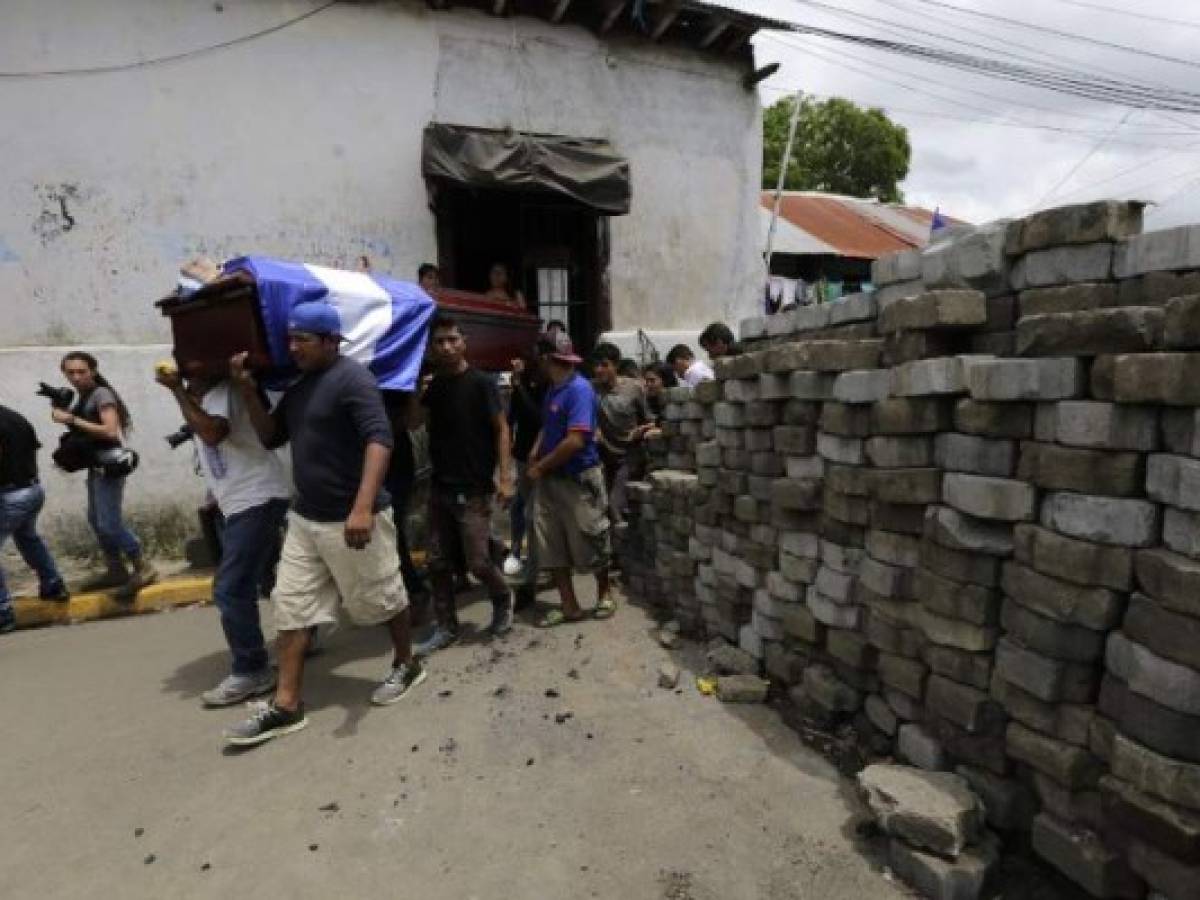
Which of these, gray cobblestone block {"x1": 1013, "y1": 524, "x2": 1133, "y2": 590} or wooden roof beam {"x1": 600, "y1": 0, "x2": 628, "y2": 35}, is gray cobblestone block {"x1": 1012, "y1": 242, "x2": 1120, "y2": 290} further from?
wooden roof beam {"x1": 600, "y1": 0, "x2": 628, "y2": 35}

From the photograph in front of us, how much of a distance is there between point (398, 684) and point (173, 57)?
253 inches

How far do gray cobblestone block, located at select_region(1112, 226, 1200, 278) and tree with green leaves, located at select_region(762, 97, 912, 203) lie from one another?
23163 mm

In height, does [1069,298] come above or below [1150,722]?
above

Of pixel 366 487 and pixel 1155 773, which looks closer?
pixel 1155 773

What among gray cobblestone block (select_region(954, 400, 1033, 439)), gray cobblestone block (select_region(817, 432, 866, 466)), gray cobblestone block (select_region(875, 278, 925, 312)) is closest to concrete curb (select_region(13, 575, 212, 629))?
gray cobblestone block (select_region(817, 432, 866, 466))

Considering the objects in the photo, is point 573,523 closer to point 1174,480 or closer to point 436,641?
point 436,641

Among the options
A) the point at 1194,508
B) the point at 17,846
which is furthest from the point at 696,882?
the point at 17,846

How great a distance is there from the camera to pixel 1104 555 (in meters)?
2.22

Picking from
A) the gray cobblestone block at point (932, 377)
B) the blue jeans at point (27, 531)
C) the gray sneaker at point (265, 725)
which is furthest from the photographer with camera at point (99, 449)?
the gray cobblestone block at point (932, 377)

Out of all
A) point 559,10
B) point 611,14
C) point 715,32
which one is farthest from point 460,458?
point 715,32

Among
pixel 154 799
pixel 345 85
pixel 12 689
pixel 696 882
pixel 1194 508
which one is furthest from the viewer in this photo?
pixel 345 85

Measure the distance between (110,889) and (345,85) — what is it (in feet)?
23.5

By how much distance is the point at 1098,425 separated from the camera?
222 cm

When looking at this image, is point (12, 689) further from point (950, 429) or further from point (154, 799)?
point (950, 429)
